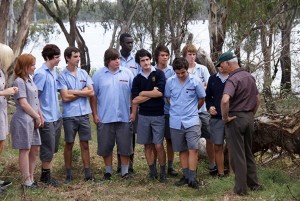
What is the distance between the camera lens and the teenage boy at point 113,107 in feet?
26.1

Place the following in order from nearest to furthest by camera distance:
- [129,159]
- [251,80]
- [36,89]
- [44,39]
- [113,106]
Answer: [251,80] < [36,89] < [113,106] < [129,159] < [44,39]

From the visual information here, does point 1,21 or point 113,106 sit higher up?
point 1,21

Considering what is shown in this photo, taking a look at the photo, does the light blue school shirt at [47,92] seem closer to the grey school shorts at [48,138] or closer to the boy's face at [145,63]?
the grey school shorts at [48,138]

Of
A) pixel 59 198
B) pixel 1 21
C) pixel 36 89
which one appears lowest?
pixel 59 198

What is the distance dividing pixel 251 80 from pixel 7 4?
7.19 meters

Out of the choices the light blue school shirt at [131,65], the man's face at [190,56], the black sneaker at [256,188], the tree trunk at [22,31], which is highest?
the tree trunk at [22,31]

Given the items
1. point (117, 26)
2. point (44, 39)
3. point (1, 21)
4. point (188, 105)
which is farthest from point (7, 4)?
point (44, 39)

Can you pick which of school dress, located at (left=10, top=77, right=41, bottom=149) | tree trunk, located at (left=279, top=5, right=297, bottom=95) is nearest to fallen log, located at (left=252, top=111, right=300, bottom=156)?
school dress, located at (left=10, top=77, right=41, bottom=149)

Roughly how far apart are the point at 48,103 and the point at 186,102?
66.5 inches

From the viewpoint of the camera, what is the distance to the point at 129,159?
28.3 feet

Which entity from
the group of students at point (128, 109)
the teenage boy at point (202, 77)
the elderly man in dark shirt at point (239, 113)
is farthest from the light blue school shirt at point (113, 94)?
the elderly man in dark shirt at point (239, 113)

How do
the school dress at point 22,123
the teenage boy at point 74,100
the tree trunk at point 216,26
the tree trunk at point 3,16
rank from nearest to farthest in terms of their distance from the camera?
the school dress at point 22,123 → the teenage boy at point 74,100 → the tree trunk at point 3,16 → the tree trunk at point 216,26

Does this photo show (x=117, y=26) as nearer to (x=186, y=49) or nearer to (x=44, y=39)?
(x=44, y=39)

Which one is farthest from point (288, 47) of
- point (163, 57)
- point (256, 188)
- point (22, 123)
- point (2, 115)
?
point (2, 115)
